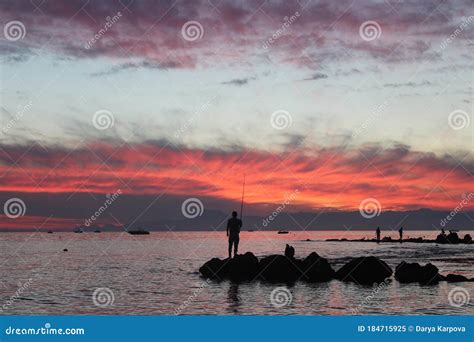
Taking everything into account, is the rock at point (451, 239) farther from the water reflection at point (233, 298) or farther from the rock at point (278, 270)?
the water reflection at point (233, 298)

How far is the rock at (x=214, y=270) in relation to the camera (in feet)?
111

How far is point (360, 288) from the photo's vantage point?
29.9m

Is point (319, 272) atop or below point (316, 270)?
below

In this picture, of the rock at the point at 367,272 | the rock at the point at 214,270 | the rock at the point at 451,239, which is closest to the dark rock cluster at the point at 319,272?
the rock at the point at 367,272

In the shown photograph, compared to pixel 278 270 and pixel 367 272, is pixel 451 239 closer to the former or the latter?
pixel 367 272

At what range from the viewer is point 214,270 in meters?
35.4

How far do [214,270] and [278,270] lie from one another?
498 centimetres

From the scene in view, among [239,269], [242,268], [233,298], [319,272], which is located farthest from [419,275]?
[233,298]

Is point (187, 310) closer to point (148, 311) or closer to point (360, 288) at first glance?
point (148, 311)

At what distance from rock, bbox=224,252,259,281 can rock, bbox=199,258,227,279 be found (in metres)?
0.67

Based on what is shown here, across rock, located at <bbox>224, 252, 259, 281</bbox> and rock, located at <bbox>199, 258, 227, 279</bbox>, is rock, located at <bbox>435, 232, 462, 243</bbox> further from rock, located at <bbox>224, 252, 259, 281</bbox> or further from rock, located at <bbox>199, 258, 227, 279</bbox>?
rock, located at <bbox>224, 252, 259, 281</bbox>

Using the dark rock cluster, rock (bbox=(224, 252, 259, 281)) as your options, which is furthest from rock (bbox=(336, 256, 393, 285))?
rock (bbox=(224, 252, 259, 281))

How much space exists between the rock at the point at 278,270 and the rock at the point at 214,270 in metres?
2.88

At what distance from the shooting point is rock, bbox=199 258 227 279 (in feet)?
111
